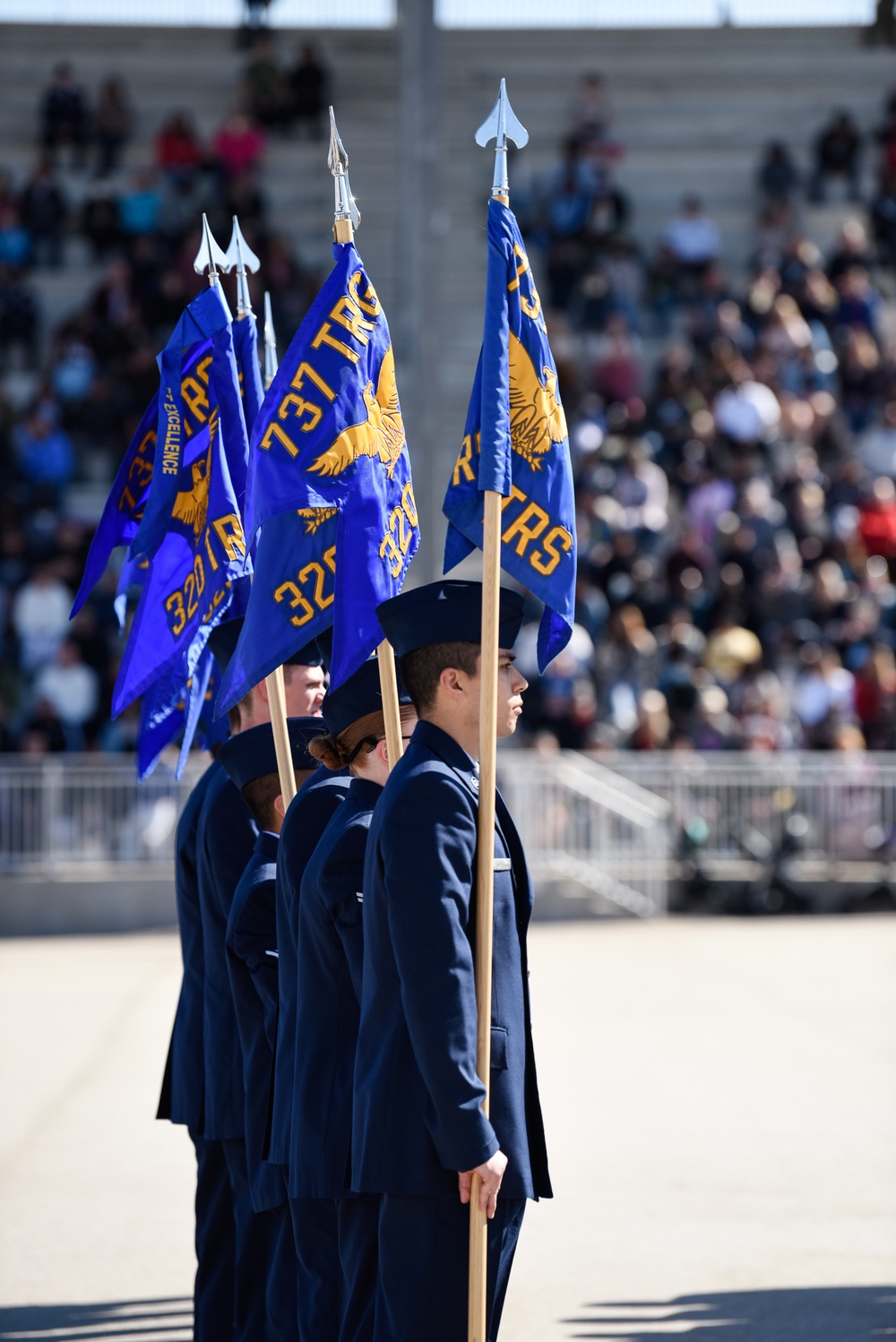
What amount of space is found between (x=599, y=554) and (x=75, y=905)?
6.04m

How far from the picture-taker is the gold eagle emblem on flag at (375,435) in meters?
5.36

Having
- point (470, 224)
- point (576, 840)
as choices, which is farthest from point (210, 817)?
point (470, 224)

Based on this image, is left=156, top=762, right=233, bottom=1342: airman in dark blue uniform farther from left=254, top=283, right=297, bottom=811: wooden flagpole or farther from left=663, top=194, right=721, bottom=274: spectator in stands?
left=663, top=194, right=721, bottom=274: spectator in stands

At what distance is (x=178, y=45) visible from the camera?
27.9 metres

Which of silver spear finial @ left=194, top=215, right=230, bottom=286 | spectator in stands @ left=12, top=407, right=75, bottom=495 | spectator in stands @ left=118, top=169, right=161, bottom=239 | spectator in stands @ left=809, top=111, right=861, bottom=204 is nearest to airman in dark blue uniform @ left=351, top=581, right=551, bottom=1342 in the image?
silver spear finial @ left=194, top=215, right=230, bottom=286

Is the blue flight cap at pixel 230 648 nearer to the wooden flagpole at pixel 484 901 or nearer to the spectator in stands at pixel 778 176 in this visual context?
the wooden flagpole at pixel 484 901

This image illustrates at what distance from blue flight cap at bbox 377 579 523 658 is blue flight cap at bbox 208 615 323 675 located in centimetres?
155

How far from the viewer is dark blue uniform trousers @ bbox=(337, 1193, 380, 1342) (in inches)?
176

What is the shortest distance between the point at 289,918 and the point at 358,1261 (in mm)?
831

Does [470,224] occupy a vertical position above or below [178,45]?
below

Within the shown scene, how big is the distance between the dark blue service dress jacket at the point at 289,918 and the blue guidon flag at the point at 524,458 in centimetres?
66

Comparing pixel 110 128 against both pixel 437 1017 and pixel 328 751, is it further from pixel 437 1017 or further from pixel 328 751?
pixel 437 1017

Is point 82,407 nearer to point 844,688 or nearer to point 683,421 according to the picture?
point 683,421

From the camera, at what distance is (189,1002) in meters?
5.95
